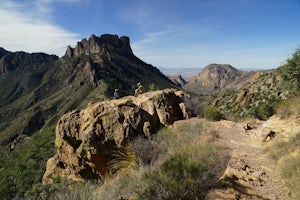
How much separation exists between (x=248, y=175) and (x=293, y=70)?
14862 mm

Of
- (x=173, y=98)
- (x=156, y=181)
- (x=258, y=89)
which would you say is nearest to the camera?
(x=156, y=181)

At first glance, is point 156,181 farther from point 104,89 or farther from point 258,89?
point 104,89

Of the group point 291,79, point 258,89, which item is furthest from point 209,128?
point 258,89

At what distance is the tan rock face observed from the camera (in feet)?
43.3

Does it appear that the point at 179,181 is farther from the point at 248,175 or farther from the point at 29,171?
the point at 29,171

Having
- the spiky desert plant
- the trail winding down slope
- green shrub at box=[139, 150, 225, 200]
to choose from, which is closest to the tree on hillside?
the trail winding down slope

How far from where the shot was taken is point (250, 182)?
7656 mm

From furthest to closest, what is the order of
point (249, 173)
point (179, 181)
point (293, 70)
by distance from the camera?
1. point (293, 70)
2. point (249, 173)
3. point (179, 181)

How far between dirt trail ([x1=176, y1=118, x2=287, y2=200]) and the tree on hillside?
1006cm

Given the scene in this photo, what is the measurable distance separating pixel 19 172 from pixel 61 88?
541 ft

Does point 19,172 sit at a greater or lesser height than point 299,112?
lesser

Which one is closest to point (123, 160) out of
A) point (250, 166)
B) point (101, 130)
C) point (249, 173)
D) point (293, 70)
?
point (101, 130)

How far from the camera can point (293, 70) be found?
800 inches

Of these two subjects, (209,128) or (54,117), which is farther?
(54,117)
